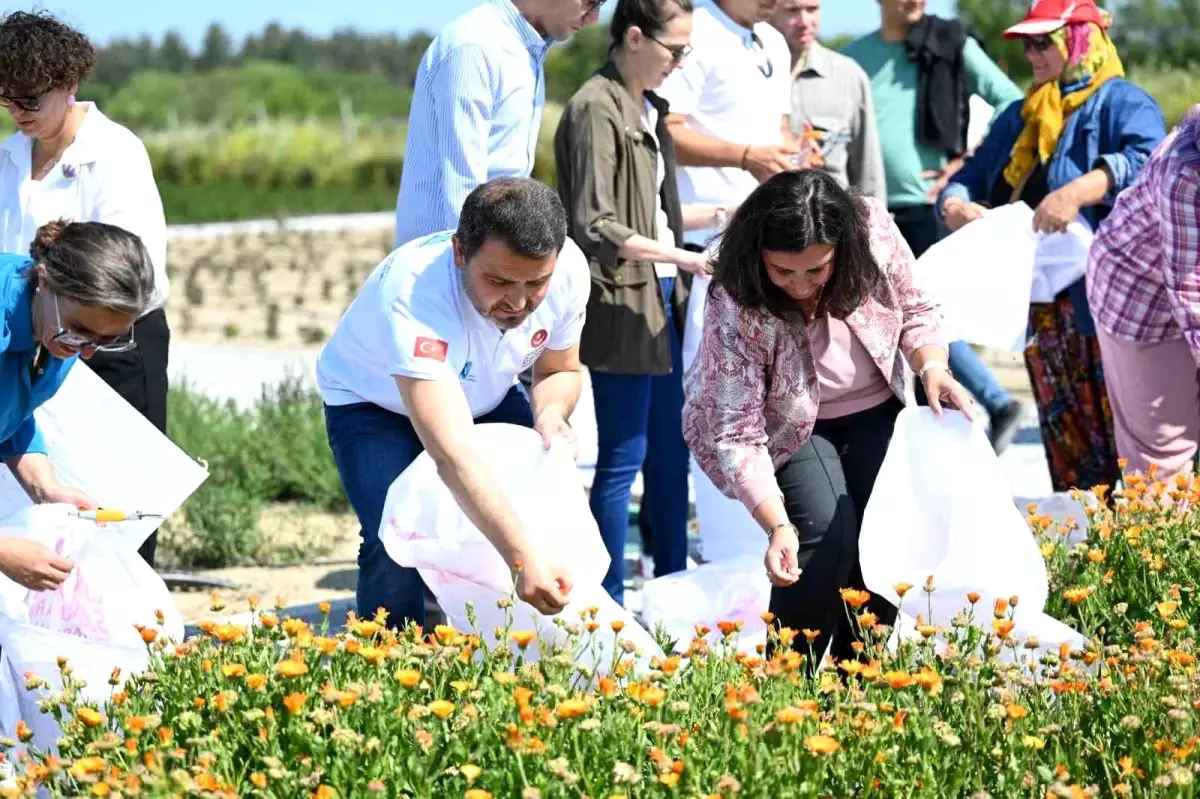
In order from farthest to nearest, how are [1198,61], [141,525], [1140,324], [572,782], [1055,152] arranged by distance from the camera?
1. [1198,61]
2. [1055,152]
3. [1140,324]
4. [141,525]
5. [572,782]

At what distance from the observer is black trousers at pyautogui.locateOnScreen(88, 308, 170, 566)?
175 inches

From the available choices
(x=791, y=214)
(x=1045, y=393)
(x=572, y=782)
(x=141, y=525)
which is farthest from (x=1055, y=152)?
(x=572, y=782)

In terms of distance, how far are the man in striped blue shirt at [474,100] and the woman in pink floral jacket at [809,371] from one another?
704mm

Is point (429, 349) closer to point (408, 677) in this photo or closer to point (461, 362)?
point (461, 362)

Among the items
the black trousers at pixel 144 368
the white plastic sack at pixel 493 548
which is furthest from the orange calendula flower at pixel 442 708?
the black trousers at pixel 144 368

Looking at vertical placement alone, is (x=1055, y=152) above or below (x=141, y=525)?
above

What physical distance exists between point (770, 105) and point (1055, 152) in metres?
0.84

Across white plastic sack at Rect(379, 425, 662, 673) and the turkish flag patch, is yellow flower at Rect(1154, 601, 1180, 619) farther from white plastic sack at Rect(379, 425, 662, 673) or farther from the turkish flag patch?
the turkish flag patch

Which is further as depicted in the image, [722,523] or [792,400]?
[722,523]

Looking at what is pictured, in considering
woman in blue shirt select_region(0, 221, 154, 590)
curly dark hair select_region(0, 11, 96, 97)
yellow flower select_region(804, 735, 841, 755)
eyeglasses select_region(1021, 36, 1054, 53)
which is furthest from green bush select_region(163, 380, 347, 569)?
yellow flower select_region(804, 735, 841, 755)

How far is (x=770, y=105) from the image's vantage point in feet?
17.6

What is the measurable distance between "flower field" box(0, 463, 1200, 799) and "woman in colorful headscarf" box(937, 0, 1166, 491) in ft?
7.54

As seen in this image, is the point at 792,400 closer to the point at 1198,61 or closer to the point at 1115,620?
the point at 1115,620

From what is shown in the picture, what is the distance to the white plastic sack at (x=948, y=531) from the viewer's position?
3639 mm
